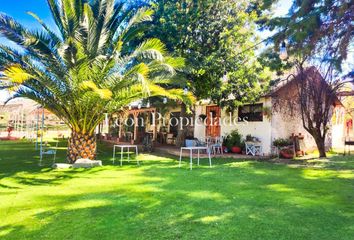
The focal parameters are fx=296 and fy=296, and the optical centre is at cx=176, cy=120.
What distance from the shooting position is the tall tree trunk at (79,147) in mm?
12070

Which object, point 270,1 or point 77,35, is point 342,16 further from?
point 77,35

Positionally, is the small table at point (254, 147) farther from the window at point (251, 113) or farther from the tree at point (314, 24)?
the tree at point (314, 24)

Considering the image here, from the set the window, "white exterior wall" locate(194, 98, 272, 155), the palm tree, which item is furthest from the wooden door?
the palm tree

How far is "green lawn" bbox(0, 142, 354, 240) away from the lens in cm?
459

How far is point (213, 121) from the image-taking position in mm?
20000

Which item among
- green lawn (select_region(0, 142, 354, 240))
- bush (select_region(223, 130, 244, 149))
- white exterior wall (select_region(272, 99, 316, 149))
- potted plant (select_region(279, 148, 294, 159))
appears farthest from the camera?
bush (select_region(223, 130, 244, 149))

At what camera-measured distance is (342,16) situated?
336 inches

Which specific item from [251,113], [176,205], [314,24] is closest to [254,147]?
[251,113]

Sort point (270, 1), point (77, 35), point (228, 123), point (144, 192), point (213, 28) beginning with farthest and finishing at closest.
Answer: point (228, 123) → point (213, 28) → point (77, 35) → point (270, 1) → point (144, 192)

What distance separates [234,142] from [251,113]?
203cm

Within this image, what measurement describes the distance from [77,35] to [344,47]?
9.01 metres

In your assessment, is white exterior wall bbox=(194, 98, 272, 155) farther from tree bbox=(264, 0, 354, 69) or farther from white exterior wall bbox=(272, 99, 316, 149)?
tree bbox=(264, 0, 354, 69)

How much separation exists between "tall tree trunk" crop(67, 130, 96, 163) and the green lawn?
2.04m

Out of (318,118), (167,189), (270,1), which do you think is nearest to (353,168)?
(318,118)
